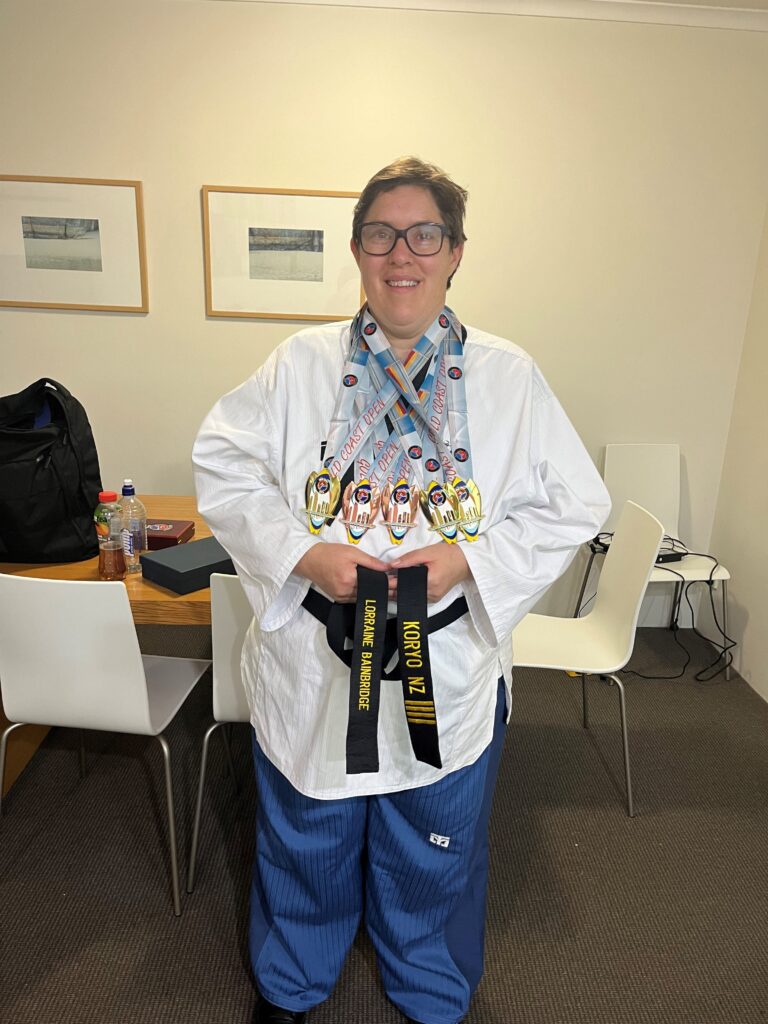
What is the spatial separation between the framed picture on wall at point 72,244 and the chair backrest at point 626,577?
205 cm

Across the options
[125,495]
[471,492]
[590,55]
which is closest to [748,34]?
[590,55]

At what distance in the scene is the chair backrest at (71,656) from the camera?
1.46 m

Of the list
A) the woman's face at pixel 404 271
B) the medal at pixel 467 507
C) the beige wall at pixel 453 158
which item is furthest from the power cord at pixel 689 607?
the woman's face at pixel 404 271

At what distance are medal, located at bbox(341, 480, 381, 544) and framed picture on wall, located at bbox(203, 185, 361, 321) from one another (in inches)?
72.8

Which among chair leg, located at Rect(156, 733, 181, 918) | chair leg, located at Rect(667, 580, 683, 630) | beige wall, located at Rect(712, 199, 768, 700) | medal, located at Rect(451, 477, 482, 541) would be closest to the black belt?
medal, located at Rect(451, 477, 482, 541)

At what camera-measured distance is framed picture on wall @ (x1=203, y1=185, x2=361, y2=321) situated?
2750 millimetres

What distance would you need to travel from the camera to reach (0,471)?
1771 millimetres

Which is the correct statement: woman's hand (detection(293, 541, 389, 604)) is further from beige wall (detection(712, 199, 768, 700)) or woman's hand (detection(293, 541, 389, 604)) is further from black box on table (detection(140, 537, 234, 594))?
beige wall (detection(712, 199, 768, 700))

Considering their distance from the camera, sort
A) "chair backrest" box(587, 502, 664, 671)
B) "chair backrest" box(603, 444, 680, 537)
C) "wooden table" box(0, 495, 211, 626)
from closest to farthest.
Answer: "wooden table" box(0, 495, 211, 626) → "chair backrest" box(587, 502, 664, 671) → "chair backrest" box(603, 444, 680, 537)

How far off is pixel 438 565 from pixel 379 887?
0.68 m

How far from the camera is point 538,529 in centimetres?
122

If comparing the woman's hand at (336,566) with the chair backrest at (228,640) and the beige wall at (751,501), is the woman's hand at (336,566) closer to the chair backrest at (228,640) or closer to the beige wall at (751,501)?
the chair backrest at (228,640)

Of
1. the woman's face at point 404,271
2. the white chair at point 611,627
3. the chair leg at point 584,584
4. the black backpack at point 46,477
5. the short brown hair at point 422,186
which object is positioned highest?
the short brown hair at point 422,186

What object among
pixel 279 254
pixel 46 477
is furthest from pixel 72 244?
pixel 46 477
